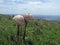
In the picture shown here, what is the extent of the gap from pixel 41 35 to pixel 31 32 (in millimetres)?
1122

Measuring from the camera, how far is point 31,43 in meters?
17.4

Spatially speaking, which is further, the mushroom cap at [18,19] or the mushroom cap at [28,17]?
the mushroom cap at [28,17]

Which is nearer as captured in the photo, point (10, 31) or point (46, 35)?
point (10, 31)

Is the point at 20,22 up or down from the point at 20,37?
up

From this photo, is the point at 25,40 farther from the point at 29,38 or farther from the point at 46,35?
the point at 46,35

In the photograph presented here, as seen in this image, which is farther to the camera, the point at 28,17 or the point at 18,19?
the point at 28,17

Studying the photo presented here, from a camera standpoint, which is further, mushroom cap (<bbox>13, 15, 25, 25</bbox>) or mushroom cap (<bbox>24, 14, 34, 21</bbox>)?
mushroom cap (<bbox>24, 14, 34, 21</bbox>)

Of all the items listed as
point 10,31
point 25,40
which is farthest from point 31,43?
point 10,31

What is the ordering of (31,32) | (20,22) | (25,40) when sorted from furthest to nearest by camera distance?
(31,32), (25,40), (20,22)

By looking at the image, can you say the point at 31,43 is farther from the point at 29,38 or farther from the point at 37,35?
the point at 37,35

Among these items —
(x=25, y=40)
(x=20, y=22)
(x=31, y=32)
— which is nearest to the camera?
(x=20, y=22)

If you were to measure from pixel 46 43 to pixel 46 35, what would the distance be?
2.16 metres

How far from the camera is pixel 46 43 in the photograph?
18.4 meters

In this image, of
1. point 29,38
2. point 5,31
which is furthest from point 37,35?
point 5,31
